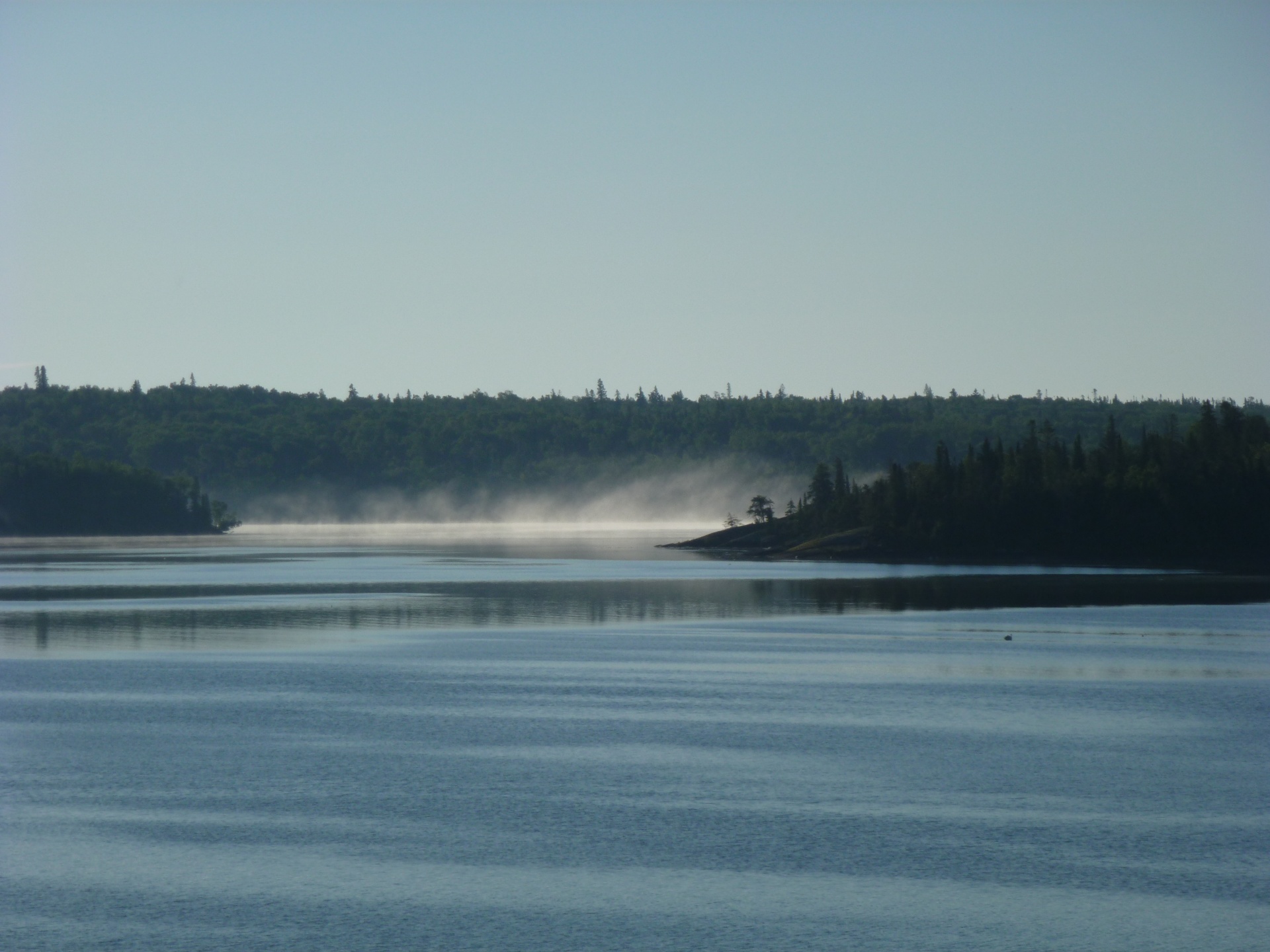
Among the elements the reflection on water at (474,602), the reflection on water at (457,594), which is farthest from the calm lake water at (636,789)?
the reflection on water at (457,594)

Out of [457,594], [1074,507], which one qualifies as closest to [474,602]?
[457,594]

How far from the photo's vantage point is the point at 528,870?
22719 mm

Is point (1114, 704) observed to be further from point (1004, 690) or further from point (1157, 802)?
point (1157, 802)

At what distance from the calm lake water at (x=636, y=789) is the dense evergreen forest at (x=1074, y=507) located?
3472 inches

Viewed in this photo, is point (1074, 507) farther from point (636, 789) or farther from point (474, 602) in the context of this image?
point (636, 789)

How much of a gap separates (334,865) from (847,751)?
13274 millimetres

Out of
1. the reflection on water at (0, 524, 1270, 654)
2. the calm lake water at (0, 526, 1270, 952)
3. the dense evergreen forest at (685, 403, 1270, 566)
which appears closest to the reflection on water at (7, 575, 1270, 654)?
the reflection on water at (0, 524, 1270, 654)

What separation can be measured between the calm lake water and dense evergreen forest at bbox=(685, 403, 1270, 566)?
88.2 metres

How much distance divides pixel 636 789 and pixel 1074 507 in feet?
430

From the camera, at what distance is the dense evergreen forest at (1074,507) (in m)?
145

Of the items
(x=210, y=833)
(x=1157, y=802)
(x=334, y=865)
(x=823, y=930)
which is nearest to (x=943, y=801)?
(x=1157, y=802)

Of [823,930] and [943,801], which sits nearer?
[823,930]

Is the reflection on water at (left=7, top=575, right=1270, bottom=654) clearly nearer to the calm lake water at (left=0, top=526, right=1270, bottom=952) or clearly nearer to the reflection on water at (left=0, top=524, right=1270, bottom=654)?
the reflection on water at (left=0, top=524, right=1270, bottom=654)

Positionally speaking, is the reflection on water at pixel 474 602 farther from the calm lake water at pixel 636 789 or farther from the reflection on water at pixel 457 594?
the calm lake water at pixel 636 789
